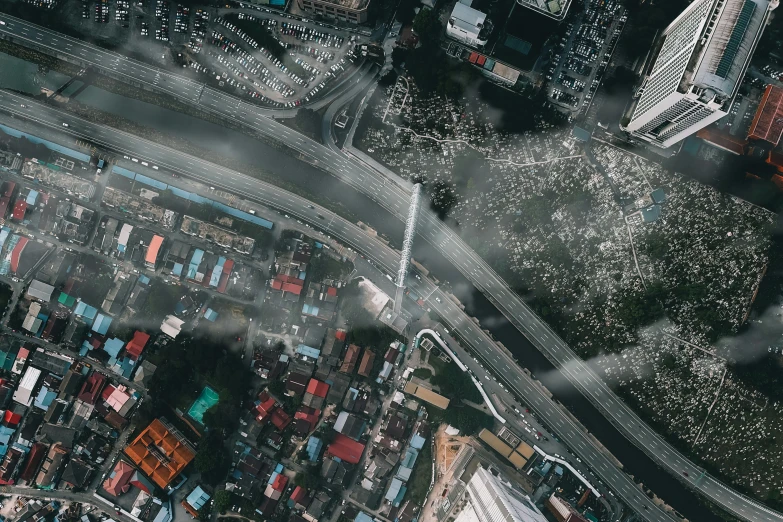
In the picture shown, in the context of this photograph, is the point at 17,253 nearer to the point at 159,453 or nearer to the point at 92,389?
the point at 92,389

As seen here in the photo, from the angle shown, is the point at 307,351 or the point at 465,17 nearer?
the point at 465,17

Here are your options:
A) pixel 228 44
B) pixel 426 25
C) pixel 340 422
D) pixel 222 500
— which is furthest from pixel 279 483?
pixel 426 25

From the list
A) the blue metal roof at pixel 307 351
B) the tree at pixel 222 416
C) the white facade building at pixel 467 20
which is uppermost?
the white facade building at pixel 467 20

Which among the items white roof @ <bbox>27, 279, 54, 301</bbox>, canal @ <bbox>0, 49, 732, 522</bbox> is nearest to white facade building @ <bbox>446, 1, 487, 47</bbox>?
canal @ <bbox>0, 49, 732, 522</bbox>

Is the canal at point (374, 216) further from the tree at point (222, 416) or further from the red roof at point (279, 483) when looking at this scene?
the red roof at point (279, 483)

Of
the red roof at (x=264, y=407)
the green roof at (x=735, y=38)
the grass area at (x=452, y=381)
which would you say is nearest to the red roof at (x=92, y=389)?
the red roof at (x=264, y=407)

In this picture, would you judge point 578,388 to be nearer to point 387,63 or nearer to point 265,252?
point 265,252

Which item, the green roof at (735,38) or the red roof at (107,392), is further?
the red roof at (107,392)
